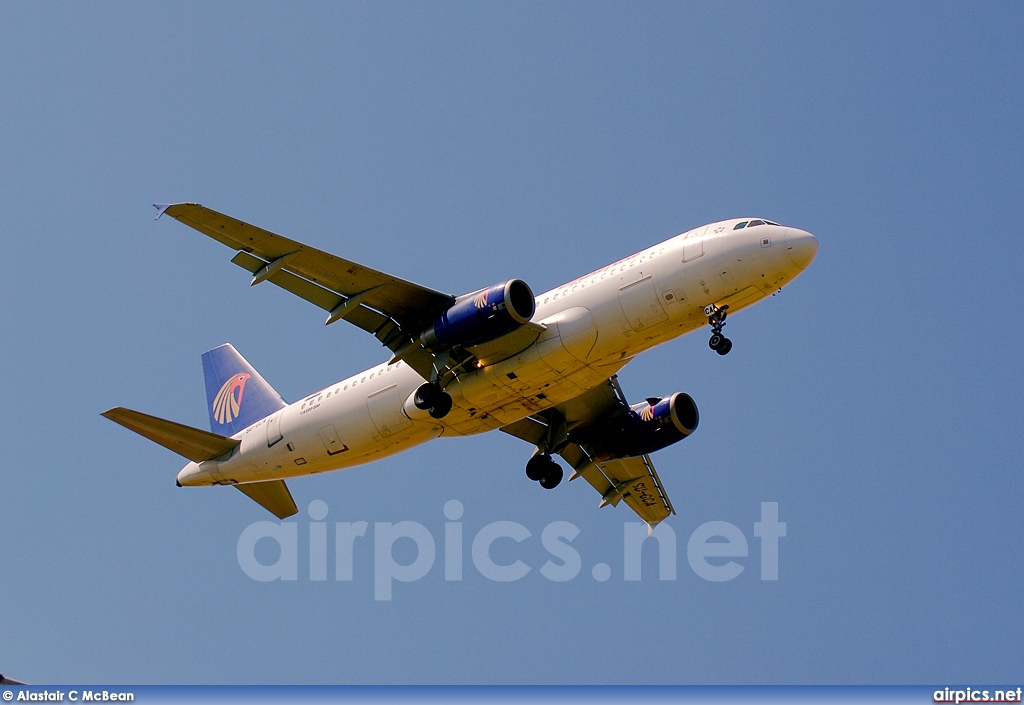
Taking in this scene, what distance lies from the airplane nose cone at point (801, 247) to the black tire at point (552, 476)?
11802 mm

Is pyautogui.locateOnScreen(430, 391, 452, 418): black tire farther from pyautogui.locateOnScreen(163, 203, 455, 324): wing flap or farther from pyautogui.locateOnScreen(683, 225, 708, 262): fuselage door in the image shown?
pyautogui.locateOnScreen(683, 225, 708, 262): fuselage door

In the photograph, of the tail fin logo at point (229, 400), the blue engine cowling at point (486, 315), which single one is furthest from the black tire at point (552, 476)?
the tail fin logo at point (229, 400)

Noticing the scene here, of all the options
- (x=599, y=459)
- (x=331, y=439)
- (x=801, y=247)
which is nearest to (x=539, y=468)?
(x=599, y=459)

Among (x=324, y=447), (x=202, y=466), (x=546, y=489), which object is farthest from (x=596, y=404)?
(x=202, y=466)

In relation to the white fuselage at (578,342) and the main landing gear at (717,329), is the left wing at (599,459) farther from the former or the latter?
the main landing gear at (717,329)

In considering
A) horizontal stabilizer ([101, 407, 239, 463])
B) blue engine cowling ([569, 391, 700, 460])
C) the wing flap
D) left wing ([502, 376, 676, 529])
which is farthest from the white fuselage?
blue engine cowling ([569, 391, 700, 460])

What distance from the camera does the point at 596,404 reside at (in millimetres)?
39312

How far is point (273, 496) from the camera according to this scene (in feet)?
132

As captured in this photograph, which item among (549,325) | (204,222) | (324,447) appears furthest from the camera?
(324,447)

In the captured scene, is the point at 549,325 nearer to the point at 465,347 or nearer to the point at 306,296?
the point at 465,347

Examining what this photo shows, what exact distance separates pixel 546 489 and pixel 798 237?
12801mm

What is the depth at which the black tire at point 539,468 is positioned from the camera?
131ft

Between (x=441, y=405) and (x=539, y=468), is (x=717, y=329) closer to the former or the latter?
(x=441, y=405)

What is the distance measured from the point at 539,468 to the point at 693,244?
425 inches
